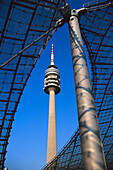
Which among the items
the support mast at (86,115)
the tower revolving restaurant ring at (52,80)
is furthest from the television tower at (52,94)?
the support mast at (86,115)

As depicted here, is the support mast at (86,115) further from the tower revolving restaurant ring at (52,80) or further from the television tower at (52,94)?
the tower revolving restaurant ring at (52,80)

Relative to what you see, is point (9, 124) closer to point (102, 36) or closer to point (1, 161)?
point (1, 161)

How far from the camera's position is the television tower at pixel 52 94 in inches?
1905

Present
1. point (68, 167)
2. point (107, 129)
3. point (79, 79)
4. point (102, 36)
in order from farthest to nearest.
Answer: point (68, 167) → point (107, 129) → point (102, 36) → point (79, 79)

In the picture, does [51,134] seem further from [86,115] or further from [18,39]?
[86,115]

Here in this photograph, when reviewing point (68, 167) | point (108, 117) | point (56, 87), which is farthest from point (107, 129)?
point (56, 87)

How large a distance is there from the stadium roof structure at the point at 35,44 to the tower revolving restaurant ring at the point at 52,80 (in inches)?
1342

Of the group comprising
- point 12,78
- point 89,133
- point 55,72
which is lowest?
point 89,133

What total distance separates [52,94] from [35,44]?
139 feet

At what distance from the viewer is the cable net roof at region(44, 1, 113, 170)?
60.4 ft

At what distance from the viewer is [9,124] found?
25.6 metres

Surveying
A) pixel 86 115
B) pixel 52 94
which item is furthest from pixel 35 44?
pixel 52 94

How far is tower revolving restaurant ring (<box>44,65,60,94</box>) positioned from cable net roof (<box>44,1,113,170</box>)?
3203cm

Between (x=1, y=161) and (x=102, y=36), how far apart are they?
24.7 meters
